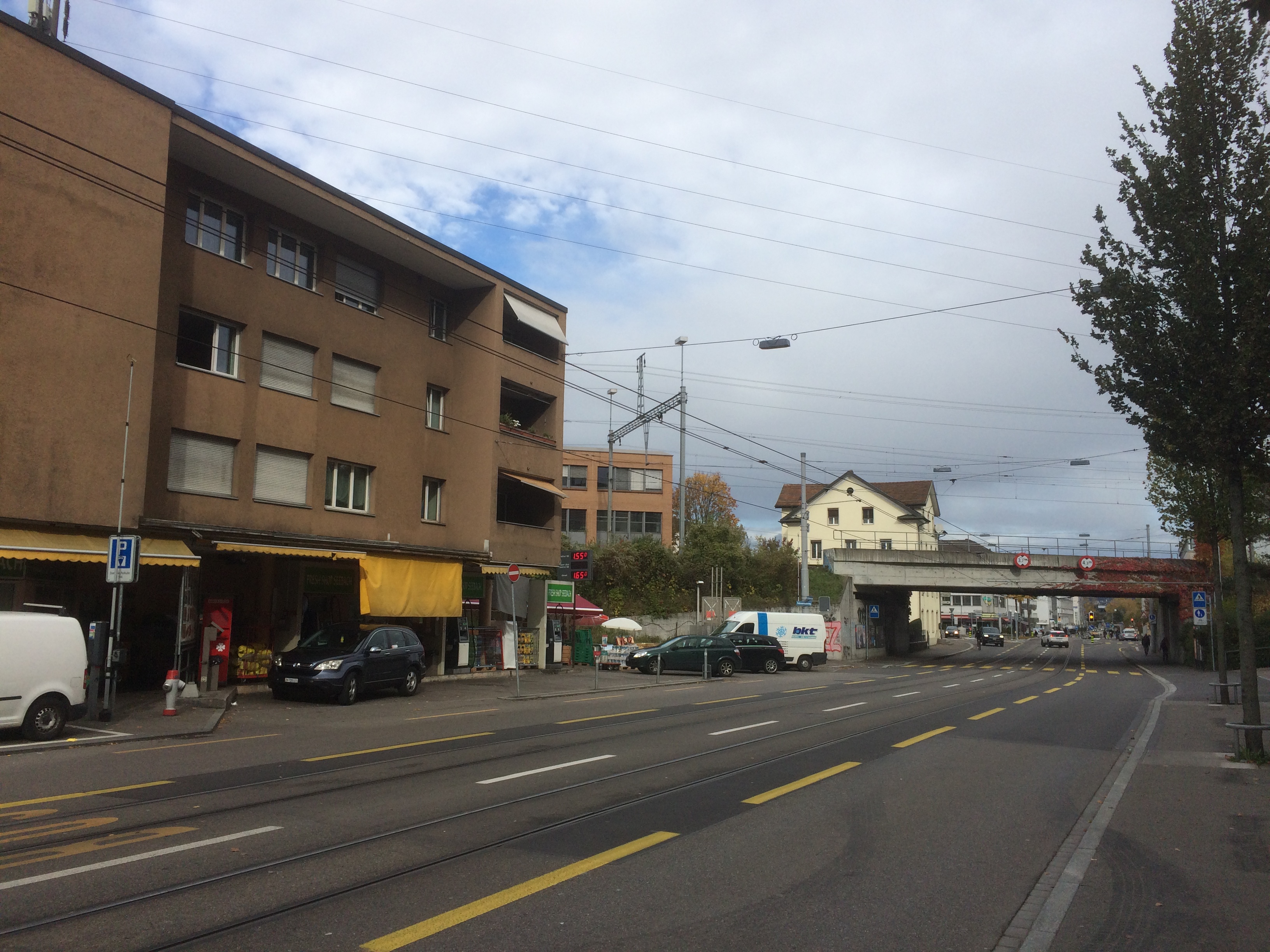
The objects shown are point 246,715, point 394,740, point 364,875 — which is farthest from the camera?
point 246,715

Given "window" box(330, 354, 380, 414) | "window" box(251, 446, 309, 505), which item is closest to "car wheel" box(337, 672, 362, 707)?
"window" box(251, 446, 309, 505)

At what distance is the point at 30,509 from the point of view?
16547mm

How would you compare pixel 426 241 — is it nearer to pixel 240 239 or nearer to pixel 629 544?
pixel 240 239

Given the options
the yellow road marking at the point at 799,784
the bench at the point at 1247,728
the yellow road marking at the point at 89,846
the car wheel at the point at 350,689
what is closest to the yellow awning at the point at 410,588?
the car wheel at the point at 350,689

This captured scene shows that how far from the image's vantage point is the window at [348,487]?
24.4 meters

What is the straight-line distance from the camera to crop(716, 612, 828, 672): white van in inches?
1543

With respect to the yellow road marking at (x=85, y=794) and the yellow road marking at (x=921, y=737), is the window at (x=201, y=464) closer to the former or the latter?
the yellow road marking at (x=85, y=794)

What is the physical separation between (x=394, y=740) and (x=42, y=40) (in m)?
14.4

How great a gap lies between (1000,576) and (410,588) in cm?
3968

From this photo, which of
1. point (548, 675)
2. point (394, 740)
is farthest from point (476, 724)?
point (548, 675)

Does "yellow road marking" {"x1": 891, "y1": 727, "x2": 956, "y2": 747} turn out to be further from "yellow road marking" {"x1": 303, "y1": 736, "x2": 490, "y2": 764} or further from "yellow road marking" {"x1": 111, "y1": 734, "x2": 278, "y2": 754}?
"yellow road marking" {"x1": 111, "y1": 734, "x2": 278, "y2": 754}

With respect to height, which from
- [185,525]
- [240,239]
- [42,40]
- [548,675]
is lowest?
[548,675]

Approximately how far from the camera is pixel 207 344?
2156 cm

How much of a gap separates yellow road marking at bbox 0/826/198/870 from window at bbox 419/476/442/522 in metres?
20.4
